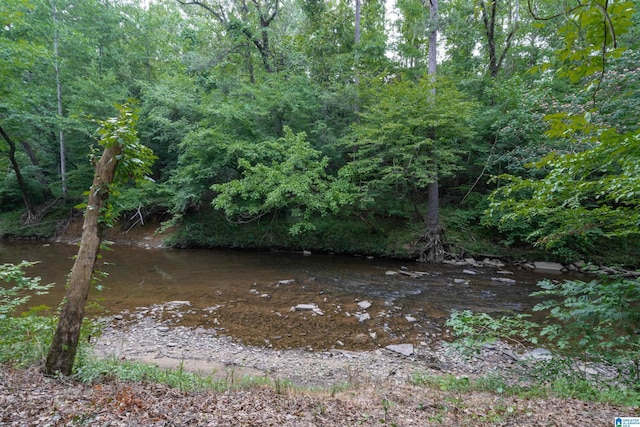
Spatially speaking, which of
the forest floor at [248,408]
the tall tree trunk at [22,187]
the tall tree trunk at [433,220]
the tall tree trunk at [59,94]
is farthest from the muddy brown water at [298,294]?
the tall tree trunk at [59,94]

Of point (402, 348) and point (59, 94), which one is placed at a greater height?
point (59, 94)

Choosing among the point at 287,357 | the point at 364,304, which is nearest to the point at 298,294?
the point at 364,304

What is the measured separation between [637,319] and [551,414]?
1.33 metres

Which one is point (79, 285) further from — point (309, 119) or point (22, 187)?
point (22, 187)

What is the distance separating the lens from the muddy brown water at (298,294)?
5.50 meters

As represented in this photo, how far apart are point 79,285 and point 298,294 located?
17.5 ft

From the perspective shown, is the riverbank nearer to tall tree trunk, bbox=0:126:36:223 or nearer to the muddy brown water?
the muddy brown water

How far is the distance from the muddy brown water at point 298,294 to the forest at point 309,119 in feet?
5.38

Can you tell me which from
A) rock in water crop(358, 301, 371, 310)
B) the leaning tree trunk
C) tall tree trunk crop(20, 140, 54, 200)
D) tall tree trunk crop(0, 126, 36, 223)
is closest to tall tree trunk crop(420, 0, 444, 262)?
rock in water crop(358, 301, 371, 310)

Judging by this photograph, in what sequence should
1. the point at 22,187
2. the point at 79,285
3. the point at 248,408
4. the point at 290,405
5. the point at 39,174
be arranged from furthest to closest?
the point at 39,174, the point at 22,187, the point at 79,285, the point at 290,405, the point at 248,408

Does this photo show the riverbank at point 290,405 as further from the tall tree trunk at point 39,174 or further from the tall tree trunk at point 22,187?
the tall tree trunk at point 39,174

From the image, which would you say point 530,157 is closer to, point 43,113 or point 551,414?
point 551,414

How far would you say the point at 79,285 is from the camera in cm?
259

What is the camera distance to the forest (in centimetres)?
968
